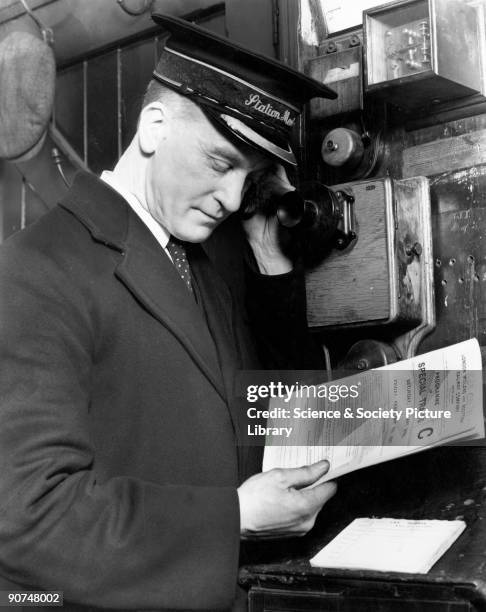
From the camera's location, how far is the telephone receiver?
166cm

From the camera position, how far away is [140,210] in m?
1.53

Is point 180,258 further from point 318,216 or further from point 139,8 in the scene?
point 139,8

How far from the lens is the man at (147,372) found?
1192 mm

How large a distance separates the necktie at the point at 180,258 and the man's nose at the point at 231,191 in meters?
0.15

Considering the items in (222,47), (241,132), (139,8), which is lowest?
(241,132)

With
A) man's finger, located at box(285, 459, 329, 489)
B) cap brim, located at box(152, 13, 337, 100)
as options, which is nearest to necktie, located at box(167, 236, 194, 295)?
cap brim, located at box(152, 13, 337, 100)

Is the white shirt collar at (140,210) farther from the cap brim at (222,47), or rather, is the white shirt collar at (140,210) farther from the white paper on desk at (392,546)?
the white paper on desk at (392,546)

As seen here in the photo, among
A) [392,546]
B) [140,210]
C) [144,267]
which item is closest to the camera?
[392,546]

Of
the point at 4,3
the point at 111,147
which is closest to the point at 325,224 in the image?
the point at 111,147

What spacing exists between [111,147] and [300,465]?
1.43 meters

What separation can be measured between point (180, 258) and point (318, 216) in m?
0.29

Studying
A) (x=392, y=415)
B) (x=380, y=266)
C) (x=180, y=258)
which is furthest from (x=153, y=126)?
(x=392, y=415)

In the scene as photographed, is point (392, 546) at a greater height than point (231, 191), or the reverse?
point (231, 191)

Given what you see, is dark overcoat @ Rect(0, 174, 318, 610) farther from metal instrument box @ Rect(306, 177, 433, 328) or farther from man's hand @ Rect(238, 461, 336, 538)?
metal instrument box @ Rect(306, 177, 433, 328)
